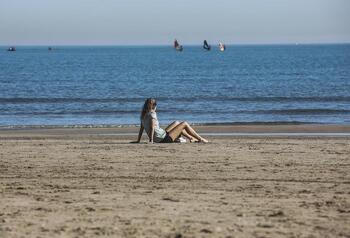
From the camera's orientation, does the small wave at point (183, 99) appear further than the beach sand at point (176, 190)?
Yes

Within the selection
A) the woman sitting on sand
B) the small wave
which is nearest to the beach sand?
the woman sitting on sand

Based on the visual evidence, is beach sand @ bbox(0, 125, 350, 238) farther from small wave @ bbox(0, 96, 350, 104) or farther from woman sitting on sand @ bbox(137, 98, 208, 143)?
small wave @ bbox(0, 96, 350, 104)

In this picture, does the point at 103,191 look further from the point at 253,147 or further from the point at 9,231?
the point at 253,147

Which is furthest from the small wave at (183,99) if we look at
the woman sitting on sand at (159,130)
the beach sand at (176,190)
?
the beach sand at (176,190)

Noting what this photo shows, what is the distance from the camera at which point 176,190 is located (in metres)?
9.95

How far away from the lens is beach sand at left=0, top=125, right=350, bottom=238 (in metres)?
7.60

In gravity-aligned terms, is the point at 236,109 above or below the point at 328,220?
below

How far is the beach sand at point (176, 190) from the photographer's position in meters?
7.60

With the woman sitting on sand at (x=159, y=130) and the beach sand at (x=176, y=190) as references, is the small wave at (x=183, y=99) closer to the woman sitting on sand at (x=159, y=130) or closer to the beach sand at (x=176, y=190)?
the woman sitting on sand at (x=159, y=130)

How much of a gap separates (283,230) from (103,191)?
122 inches

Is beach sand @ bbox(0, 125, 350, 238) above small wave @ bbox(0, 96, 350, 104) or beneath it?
above

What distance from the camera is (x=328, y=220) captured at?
7.87 meters

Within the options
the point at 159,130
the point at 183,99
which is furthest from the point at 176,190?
the point at 183,99

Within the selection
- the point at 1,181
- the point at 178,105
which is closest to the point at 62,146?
the point at 1,181
